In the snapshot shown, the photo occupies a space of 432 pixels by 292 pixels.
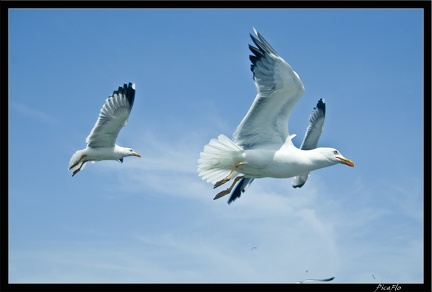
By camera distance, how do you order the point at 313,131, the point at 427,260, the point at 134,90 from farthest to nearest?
the point at 313,131, the point at 134,90, the point at 427,260

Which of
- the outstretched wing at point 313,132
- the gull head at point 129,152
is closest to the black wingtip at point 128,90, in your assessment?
the gull head at point 129,152

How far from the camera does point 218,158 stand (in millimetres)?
6043

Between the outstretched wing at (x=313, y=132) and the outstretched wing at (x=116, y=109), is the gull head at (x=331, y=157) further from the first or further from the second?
the outstretched wing at (x=116, y=109)

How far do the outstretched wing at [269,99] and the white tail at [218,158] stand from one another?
18cm

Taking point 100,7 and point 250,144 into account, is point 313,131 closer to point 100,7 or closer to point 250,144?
point 250,144

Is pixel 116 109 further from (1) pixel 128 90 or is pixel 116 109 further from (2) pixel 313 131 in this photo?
(2) pixel 313 131

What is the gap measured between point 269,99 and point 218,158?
0.81 metres

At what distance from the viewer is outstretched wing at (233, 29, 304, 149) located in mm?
5656

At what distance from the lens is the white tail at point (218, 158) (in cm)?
595

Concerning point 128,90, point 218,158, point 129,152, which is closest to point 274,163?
point 218,158

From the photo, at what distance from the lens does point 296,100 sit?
583 centimetres
